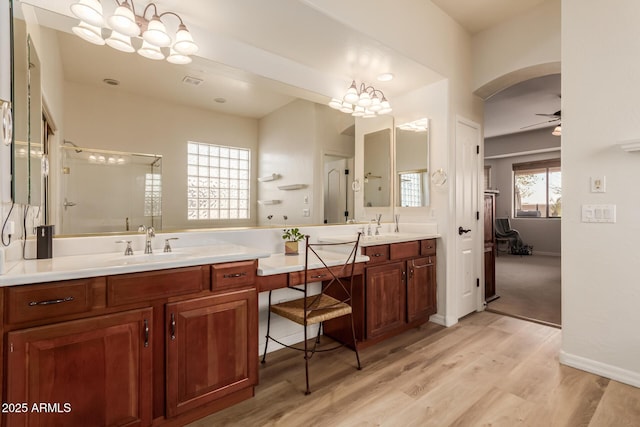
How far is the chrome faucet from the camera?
1.95 m

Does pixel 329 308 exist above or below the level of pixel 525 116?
below

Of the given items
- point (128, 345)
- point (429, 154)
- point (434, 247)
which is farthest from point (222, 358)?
point (429, 154)

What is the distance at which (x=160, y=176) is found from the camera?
214 cm

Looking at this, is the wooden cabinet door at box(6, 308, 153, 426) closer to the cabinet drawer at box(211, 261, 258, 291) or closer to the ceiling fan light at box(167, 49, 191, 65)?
the cabinet drawer at box(211, 261, 258, 291)

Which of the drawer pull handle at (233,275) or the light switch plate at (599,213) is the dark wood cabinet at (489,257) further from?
the drawer pull handle at (233,275)

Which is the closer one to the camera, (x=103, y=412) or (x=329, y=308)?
(x=103, y=412)

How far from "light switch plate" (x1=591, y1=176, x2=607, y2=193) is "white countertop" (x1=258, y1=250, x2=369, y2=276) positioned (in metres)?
1.67

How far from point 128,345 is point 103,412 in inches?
11.4

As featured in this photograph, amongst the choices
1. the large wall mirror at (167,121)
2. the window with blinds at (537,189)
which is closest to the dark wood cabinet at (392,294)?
the large wall mirror at (167,121)

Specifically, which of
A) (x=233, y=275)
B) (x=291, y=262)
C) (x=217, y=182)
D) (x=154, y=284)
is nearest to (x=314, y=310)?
(x=291, y=262)

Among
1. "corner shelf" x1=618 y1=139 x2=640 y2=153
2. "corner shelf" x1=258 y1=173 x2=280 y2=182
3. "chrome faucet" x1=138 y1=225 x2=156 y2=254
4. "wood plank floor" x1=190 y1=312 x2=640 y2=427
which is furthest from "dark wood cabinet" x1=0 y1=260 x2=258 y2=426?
"corner shelf" x1=618 y1=139 x2=640 y2=153

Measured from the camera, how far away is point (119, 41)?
1.85 m

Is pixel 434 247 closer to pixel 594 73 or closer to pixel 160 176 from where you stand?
pixel 594 73

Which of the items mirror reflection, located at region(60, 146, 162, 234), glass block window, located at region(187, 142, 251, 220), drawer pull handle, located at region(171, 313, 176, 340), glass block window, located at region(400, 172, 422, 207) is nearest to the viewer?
drawer pull handle, located at region(171, 313, 176, 340)
